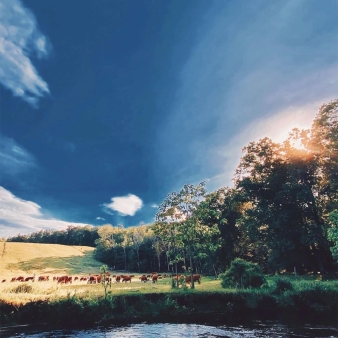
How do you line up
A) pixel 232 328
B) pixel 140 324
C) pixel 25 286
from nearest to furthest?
1. pixel 232 328
2. pixel 140 324
3. pixel 25 286

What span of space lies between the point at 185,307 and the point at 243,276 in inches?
277

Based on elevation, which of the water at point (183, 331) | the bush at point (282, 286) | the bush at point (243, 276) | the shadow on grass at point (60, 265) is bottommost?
the water at point (183, 331)

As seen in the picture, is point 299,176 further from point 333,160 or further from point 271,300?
point 271,300

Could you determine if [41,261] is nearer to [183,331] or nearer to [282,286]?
[183,331]

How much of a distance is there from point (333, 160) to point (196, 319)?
21488 millimetres

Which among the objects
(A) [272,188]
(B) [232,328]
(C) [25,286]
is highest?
(A) [272,188]

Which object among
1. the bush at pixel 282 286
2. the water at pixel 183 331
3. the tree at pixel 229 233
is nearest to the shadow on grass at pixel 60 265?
the tree at pixel 229 233

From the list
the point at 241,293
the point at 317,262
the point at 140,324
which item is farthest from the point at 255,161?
the point at 140,324

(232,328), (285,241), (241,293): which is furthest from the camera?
(285,241)

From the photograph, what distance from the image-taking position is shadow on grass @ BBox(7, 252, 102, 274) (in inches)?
2378

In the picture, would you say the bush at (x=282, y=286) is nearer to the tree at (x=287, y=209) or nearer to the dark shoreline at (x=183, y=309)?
the dark shoreline at (x=183, y=309)

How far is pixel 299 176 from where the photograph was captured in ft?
98.7

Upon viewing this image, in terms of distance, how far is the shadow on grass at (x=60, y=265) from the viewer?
6041 centimetres

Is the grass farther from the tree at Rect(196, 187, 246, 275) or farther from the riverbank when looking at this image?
the tree at Rect(196, 187, 246, 275)
